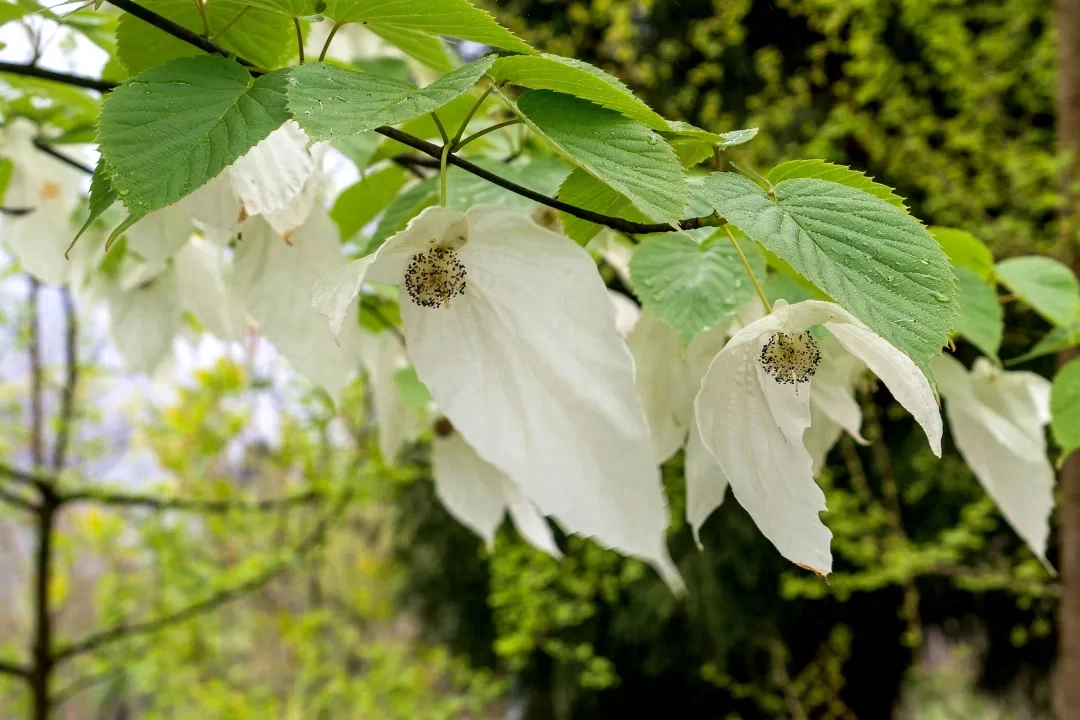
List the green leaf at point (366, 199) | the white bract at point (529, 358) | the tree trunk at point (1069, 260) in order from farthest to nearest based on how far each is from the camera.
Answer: the tree trunk at point (1069, 260) < the green leaf at point (366, 199) < the white bract at point (529, 358)

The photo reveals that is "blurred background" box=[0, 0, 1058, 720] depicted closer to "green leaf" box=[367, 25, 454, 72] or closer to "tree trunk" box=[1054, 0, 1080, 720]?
"tree trunk" box=[1054, 0, 1080, 720]

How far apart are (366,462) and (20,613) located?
1.61 m

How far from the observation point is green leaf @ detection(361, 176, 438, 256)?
301mm

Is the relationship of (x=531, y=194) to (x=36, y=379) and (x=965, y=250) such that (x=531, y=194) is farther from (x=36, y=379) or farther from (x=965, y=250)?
(x=36, y=379)

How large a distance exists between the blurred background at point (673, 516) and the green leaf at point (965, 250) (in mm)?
770

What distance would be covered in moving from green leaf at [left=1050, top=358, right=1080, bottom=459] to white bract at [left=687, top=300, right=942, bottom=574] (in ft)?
0.49

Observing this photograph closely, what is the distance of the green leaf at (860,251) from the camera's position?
0.57ft

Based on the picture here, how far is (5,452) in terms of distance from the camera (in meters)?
1.41

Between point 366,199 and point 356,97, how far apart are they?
0.22 metres

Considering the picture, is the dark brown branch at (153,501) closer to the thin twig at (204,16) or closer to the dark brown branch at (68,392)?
the dark brown branch at (68,392)

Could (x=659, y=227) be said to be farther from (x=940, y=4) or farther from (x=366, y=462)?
(x=940, y=4)

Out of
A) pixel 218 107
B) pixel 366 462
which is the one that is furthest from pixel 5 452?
pixel 218 107

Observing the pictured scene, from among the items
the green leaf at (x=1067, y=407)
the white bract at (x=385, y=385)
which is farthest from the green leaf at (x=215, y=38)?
the green leaf at (x=1067, y=407)

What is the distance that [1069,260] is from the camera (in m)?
1.01
